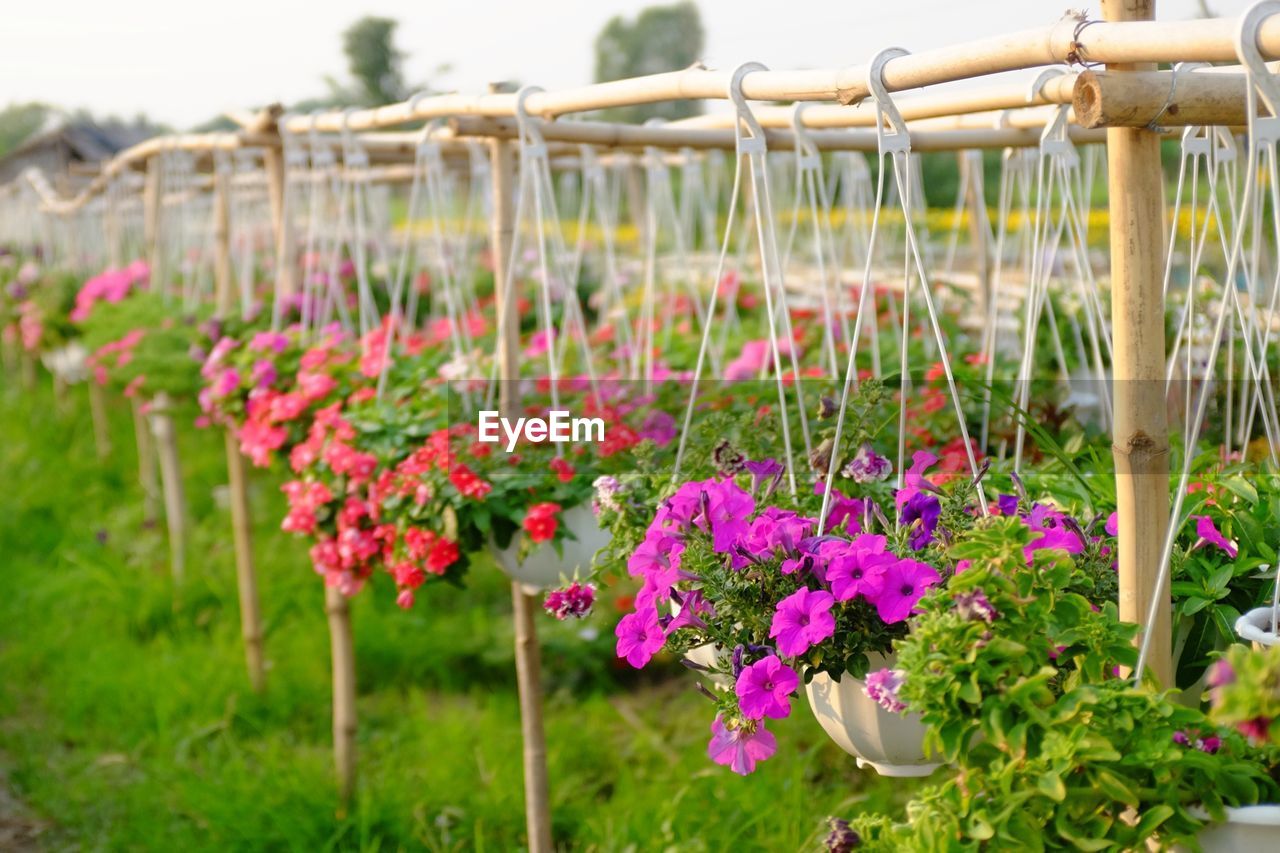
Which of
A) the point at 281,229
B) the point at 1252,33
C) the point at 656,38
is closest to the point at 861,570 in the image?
the point at 1252,33

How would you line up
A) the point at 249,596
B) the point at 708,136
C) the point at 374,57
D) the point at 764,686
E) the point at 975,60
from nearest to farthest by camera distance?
the point at 975,60
the point at 764,686
the point at 708,136
the point at 249,596
the point at 374,57

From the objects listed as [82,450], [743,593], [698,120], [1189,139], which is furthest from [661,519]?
[82,450]

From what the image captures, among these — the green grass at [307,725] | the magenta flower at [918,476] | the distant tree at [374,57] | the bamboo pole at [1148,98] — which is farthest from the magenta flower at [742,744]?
the distant tree at [374,57]

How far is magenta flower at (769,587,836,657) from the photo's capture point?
4.28ft

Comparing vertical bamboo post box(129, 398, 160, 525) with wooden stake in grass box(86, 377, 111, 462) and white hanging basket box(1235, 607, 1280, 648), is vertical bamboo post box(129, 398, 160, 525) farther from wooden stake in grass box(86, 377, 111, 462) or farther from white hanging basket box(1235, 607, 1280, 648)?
white hanging basket box(1235, 607, 1280, 648)

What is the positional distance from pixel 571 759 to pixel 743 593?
2.42 meters

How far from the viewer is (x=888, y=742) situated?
1384 mm

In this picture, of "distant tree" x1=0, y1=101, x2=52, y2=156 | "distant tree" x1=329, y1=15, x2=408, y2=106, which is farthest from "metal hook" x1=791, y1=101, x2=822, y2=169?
"distant tree" x1=0, y1=101, x2=52, y2=156

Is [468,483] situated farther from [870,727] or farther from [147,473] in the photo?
[147,473]

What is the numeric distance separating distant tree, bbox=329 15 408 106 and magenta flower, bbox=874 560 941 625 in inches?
1160

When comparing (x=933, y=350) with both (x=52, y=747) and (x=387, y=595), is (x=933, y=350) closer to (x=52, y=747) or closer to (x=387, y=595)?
(x=387, y=595)

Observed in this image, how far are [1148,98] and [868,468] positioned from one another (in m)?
0.62

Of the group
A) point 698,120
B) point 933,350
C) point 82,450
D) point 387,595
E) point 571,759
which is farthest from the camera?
point 82,450

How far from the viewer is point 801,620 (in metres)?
1.33
